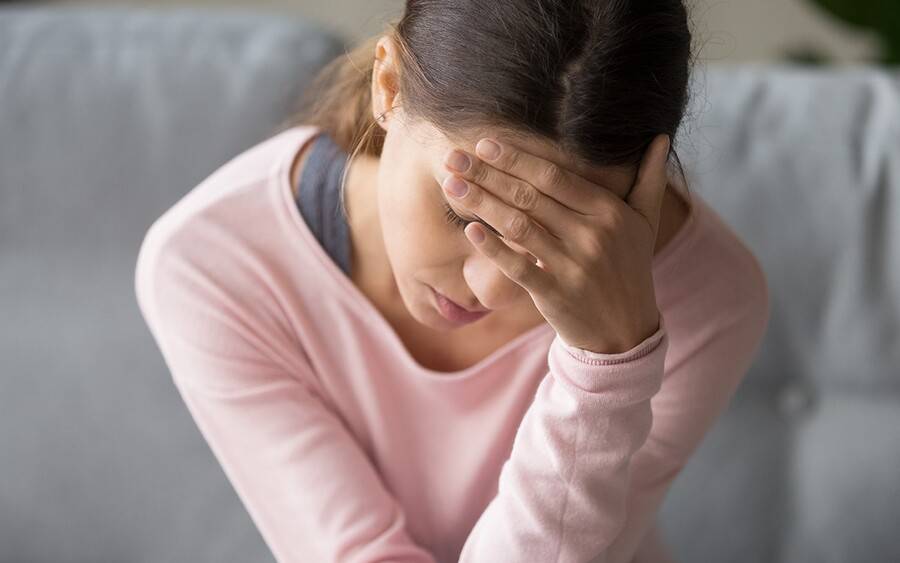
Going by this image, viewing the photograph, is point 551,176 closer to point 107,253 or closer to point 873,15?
point 107,253

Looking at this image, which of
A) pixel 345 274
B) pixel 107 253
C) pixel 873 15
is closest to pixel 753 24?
pixel 873 15

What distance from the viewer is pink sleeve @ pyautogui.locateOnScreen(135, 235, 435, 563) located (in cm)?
100

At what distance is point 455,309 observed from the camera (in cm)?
89

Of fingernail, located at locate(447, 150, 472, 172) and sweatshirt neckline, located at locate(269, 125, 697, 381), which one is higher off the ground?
fingernail, located at locate(447, 150, 472, 172)

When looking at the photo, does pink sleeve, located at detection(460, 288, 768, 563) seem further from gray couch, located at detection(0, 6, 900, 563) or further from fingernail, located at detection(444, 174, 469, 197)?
gray couch, located at detection(0, 6, 900, 563)

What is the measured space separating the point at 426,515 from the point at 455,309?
13.5 inches

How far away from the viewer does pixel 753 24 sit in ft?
7.77

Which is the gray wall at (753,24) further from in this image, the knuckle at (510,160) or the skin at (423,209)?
the knuckle at (510,160)

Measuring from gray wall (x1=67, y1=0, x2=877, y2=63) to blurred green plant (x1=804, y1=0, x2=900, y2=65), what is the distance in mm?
363

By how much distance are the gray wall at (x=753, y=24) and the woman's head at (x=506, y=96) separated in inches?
62.2

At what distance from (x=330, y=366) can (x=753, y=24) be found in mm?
1632

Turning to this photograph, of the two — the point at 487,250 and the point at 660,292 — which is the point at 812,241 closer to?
the point at 660,292

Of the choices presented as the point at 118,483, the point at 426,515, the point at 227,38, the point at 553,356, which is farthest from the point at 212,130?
the point at 553,356

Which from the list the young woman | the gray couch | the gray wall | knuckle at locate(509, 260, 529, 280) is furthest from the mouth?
the gray wall
